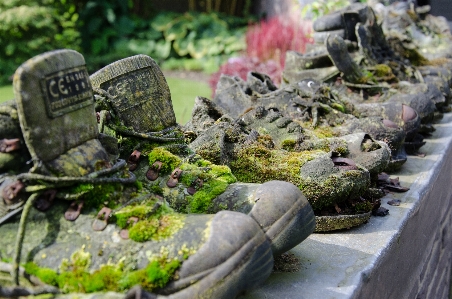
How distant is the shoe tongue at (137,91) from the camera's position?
174 cm

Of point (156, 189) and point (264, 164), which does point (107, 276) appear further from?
point (264, 164)

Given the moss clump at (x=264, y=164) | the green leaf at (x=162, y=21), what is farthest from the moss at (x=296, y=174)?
the green leaf at (x=162, y=21)

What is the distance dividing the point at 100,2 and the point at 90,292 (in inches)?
356

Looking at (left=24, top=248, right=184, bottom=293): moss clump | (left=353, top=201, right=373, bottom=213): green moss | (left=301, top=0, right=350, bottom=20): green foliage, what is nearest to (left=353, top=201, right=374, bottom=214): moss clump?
(left=353, top=201, right=373, bottom=213): green moss

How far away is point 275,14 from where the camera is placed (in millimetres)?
10172

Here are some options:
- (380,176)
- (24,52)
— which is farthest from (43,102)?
(24,52)

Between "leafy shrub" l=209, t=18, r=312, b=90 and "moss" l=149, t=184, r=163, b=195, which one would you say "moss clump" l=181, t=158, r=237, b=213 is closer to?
"moss" l=149, t=184, r=163, b=195

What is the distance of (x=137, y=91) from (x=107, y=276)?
29.9 inches

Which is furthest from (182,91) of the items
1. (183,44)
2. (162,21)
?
(162,21)

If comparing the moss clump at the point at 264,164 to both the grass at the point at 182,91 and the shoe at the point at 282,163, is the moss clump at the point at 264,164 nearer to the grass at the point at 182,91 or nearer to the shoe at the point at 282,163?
the shoe at the point at 282,163

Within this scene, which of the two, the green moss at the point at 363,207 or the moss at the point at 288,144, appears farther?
the moss at the point at 288,144

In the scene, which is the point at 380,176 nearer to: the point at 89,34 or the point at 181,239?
the point at 181,239

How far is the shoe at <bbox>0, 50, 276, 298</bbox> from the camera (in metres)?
1.22

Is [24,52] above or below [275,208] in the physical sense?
→ below
